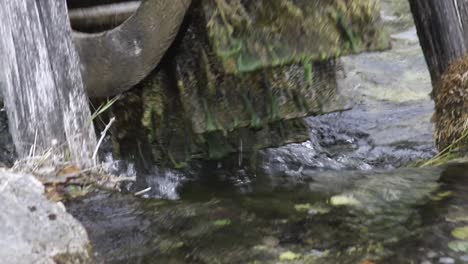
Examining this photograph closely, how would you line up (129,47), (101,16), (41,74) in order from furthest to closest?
1. (101,16)
2. (129,47)
3. (41,74)

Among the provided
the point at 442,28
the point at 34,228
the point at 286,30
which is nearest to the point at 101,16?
the point at 286,30

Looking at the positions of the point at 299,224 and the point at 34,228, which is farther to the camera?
the point at 299,224

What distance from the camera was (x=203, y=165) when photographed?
450cm

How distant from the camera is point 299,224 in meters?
2.39

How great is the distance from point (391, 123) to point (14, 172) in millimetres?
3459

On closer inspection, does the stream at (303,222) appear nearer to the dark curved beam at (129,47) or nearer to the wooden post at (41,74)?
the wooden post at (41,74)

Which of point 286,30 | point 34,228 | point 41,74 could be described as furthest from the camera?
point 286,30

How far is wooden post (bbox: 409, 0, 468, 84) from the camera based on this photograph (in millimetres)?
3363

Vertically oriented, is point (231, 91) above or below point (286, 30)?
below

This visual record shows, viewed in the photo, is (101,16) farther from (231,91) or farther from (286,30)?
(286,30)

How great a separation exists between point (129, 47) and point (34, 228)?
6.09 ft

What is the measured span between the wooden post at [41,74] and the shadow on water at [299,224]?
75 cm

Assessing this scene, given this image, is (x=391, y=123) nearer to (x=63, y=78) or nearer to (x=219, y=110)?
(x=219, y=110)

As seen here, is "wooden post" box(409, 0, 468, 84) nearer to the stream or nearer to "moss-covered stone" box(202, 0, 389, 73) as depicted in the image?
"moss-covered stone" box(202, 0, 389, 73)
